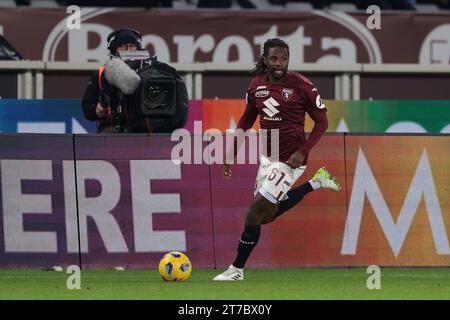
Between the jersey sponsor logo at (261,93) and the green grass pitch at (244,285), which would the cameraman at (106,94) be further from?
the jersey sponsor logo at (261,93)

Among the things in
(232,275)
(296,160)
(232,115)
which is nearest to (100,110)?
(232,275)

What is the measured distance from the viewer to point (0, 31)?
1844 cm

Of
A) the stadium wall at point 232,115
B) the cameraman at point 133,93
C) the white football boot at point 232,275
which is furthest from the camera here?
the stadium wall at point 232,115

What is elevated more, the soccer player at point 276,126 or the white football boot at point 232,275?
the soccer player at point 276,126

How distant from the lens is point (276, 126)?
12297 mm

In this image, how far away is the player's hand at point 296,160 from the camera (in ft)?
39.3

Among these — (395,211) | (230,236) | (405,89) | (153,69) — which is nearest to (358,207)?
(395,211)

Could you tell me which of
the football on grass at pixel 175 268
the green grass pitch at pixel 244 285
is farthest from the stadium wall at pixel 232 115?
the football on grass at pixel 175 268

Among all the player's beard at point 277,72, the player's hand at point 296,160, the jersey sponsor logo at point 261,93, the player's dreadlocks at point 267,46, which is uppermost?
the player's dreadlocks at point 267,46

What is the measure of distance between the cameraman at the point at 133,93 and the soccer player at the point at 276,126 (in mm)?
1609

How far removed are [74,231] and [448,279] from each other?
3.60m

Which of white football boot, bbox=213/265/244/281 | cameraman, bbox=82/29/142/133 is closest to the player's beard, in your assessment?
white football boot, bbox=213/265/244/281

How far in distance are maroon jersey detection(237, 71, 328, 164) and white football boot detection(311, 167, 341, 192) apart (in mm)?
971

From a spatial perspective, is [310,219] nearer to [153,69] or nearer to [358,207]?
[358,207]
